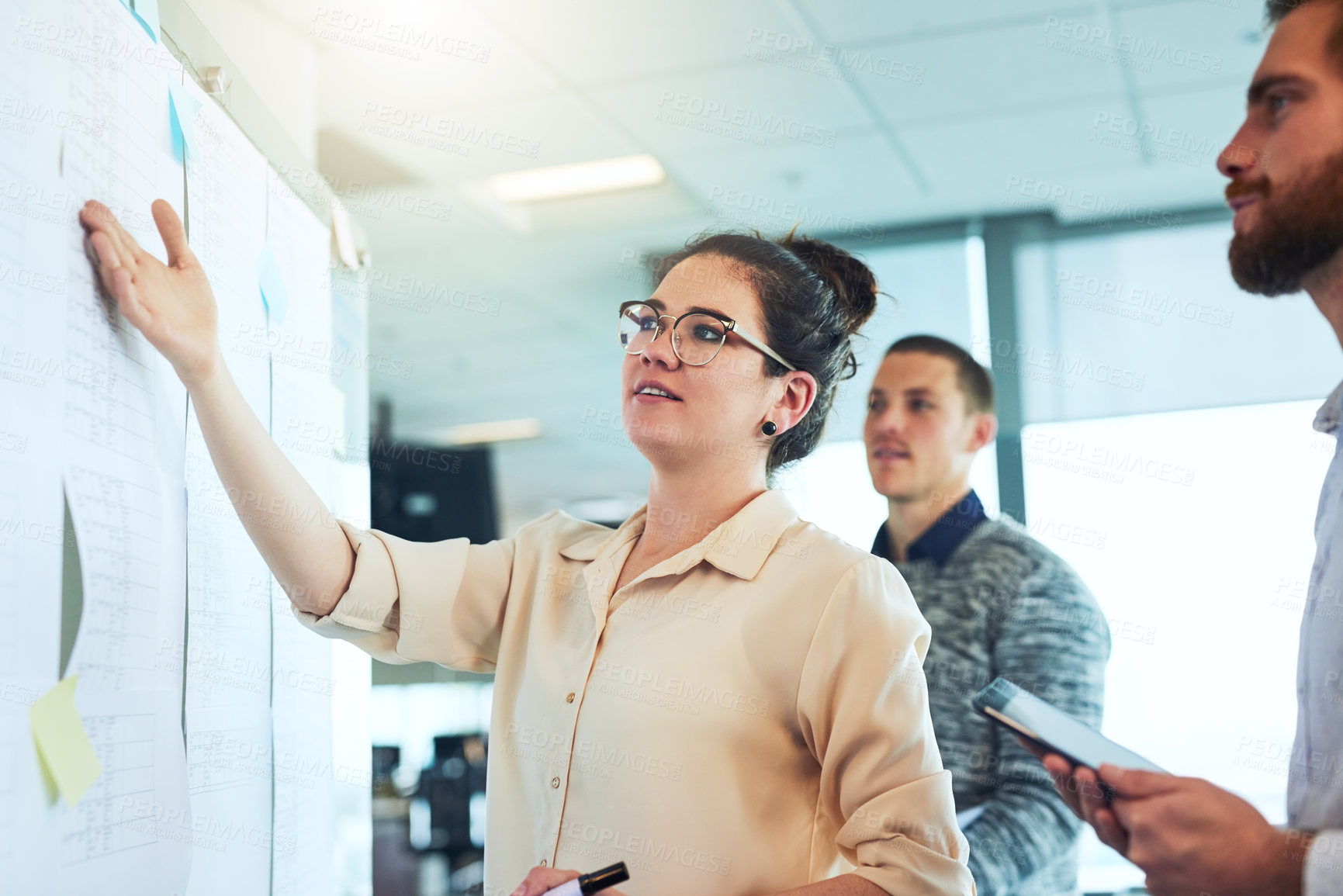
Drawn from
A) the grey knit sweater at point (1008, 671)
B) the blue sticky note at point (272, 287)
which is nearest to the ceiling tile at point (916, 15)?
the grey knit sweater at point (1008, 671)

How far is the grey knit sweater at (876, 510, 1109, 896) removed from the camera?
1764 mm

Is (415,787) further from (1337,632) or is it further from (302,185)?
(1337,632)

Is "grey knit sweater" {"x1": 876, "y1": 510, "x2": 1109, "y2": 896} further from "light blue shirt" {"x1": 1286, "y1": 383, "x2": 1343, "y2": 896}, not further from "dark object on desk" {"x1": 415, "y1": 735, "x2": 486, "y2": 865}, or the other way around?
"dark object on desk" {"x1": 415, "y1": 735, "x2": 486, "y2": 865}

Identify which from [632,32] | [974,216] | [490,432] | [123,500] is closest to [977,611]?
[123,500]

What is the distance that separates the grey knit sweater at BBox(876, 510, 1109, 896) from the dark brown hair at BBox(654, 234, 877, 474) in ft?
1.69

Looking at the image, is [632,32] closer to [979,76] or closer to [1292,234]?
[979,76]

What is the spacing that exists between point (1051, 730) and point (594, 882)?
1.60ft

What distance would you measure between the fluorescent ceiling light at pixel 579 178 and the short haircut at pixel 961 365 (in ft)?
5.75

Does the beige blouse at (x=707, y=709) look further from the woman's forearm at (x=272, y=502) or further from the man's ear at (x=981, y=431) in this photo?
the man's ear at (x=981, y=431)

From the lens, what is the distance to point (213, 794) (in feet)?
4.24

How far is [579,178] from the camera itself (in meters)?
3.96

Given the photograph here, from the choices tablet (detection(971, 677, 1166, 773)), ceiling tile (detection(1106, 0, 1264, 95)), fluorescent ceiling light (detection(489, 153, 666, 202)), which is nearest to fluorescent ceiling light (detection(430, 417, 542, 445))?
fluorescent ceiling light (detection(489, 153, 666, 202))

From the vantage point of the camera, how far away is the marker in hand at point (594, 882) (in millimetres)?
1063

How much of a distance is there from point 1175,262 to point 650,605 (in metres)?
3.55
